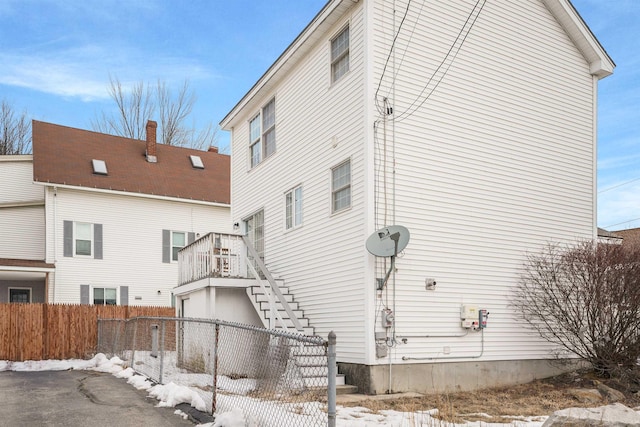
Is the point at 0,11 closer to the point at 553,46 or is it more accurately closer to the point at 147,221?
the point at 147,221

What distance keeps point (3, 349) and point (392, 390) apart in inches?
463

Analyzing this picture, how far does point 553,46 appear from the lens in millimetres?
14180

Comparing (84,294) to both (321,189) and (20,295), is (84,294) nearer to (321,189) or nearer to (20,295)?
(20,295)

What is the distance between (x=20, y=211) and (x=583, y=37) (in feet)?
67.8

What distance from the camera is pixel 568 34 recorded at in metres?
14.4

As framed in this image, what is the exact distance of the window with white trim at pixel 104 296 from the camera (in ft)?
74.6

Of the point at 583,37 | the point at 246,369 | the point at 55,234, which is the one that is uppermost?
the point at 583,37

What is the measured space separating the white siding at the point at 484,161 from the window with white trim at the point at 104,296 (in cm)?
1549

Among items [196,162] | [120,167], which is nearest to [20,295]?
[120,167]

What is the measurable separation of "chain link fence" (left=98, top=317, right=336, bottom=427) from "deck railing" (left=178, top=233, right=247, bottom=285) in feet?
6.75

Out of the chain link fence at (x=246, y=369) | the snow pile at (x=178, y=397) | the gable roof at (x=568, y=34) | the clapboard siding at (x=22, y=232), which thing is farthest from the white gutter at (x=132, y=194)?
the snow pile at (x=178, y=397)

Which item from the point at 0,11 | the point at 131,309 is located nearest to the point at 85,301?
the point at 131,309

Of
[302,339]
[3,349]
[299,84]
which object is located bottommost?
[3,349]

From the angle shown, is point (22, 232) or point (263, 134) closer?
point (263, 134)
